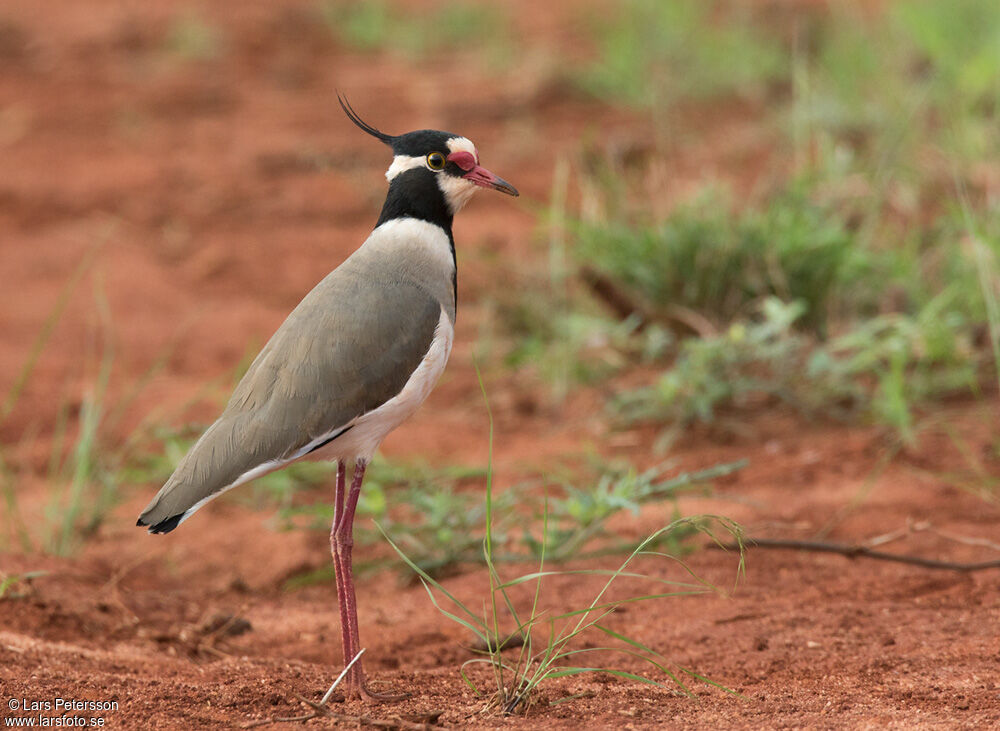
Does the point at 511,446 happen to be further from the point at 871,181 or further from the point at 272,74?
the point at 272,74

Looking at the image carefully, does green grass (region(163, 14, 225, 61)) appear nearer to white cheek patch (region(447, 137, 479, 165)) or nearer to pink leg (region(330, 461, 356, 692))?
white cheek patch (region(447, 137, 479, 165))

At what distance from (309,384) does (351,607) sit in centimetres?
58

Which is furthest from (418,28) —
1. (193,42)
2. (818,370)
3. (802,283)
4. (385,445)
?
(818,370)

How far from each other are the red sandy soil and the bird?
1.36ft

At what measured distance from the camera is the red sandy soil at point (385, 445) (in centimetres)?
299

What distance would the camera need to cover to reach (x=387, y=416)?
124 inches

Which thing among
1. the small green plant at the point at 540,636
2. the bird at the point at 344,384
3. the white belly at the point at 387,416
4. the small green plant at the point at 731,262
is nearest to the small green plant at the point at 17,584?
the bird at the point at 344,384

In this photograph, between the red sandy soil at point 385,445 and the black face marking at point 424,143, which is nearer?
the red sandy soil at point 385,445

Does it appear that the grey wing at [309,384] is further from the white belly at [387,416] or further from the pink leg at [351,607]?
the pink leg at [351,607]

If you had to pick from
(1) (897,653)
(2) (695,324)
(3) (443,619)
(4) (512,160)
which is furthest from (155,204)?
(1) (897,653)

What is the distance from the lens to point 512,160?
9055 mm

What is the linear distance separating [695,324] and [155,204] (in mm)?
4596

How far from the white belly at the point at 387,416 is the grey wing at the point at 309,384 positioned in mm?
19

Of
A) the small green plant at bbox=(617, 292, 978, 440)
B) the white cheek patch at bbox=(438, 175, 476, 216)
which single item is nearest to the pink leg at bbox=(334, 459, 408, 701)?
the white cheek patch at bbox=(438, 175, 476, 216)
